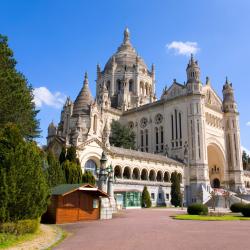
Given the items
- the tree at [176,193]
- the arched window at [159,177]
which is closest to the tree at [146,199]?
the tree at [176,193]

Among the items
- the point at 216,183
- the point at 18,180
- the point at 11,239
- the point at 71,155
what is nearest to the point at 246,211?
the point at 71,155

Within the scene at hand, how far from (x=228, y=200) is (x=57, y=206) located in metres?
38.7

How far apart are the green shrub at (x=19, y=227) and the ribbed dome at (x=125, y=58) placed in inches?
3083

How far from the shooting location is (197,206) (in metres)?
34.3

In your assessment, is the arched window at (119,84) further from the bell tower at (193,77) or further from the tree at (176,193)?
the tree at (176,193)

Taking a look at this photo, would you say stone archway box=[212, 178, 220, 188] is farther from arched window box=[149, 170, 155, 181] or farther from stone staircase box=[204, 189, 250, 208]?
arched window box=[149, 170, 155, 181]

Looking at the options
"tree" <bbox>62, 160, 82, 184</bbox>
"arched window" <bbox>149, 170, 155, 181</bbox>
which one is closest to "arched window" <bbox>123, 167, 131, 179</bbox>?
"arched window" <bbox>149, 170, 155, 181</bbox>

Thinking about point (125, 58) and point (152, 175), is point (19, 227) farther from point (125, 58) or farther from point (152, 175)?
point (125, 58)

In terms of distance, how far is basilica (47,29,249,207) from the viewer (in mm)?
52938

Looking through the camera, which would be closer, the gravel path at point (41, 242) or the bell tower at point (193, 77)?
the gravel path at point (41, 242)

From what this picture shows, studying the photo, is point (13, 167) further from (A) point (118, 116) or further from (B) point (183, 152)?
(A) point (118, 116)

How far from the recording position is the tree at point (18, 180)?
16.2 m

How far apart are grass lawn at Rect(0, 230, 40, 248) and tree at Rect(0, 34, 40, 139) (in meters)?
12.0

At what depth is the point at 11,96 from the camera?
92.6ft
